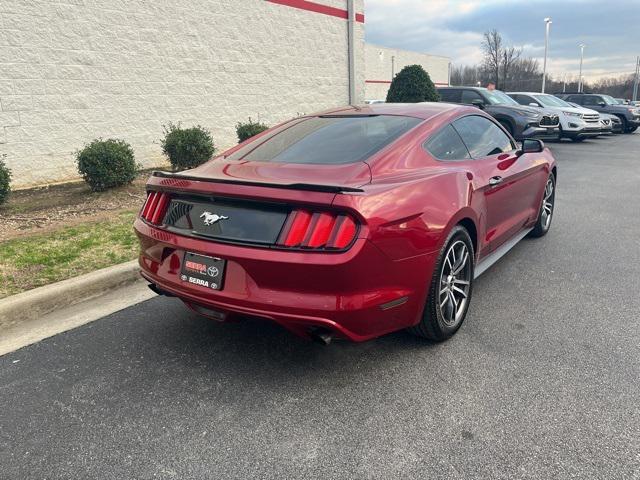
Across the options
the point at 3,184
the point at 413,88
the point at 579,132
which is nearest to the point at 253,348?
the point at 3,184

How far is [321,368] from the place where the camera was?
9.55 feet

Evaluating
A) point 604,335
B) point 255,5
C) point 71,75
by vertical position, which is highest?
point 255,5

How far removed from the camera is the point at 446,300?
124 inches

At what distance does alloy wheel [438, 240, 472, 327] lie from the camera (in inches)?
122

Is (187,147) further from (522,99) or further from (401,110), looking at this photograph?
(522,99)

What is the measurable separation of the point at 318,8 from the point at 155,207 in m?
13.4

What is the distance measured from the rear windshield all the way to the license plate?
2.94 ft

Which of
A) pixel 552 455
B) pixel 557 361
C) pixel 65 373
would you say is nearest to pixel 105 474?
pixel 65 373

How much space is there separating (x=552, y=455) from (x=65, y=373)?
8.77 feet

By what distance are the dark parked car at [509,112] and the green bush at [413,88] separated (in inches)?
38.2

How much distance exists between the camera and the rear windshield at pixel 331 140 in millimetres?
3127

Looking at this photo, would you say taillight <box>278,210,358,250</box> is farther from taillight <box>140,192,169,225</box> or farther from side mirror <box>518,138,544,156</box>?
side mirror <box>518,138,544,156</box>

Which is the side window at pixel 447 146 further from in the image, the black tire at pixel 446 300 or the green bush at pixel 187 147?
the green bush at pixel 187 147

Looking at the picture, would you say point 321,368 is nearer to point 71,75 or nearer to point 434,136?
point 434,136
